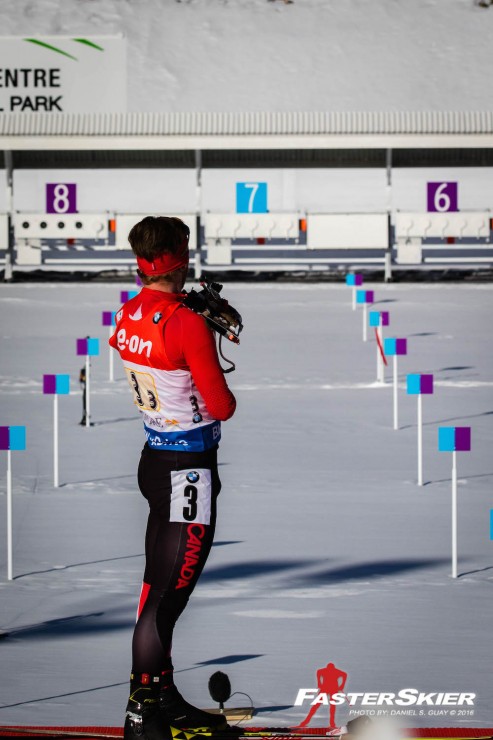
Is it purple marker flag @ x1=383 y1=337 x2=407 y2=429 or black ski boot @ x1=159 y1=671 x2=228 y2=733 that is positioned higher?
purple marker flag @ x1=383 y1=337 x2=407 y2=429

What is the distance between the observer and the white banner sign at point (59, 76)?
38781 mm

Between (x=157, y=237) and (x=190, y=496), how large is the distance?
79 cm

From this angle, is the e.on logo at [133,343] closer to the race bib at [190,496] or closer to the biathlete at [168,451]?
the biathlete at [168,451]

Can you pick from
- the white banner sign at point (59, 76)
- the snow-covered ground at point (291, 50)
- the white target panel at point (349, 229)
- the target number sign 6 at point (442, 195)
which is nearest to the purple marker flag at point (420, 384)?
the white target panel at point (349, 229)

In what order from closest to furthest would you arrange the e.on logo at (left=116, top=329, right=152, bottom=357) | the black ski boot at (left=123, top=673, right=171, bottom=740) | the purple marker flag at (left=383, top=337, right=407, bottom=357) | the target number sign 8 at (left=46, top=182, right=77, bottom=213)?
the black ski boot at (left=123, top=673, right=171, bottom=740) < the e.on logo at (left=116, top=329, right=152, bottom=357) < the purple marker flag at (left=383, top=337, right=407, bottom=357) < the target number sign 8 at (left=46, top=182, right=77, bottom=213)

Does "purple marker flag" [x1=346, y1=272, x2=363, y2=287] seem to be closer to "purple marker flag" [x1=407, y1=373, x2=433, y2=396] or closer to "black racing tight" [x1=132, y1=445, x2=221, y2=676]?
"purple marker flag" [x1=407, y1=373, x2=433, y2=396]

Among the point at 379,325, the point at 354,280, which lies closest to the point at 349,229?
the point at 354,280

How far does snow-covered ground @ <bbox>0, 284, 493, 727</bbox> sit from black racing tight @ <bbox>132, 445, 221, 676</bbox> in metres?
0.80

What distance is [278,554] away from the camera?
30.2ft

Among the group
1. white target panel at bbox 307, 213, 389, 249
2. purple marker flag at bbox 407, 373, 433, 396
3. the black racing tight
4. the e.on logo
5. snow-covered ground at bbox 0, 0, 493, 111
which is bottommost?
the black racing tight

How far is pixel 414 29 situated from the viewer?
91.8 metres

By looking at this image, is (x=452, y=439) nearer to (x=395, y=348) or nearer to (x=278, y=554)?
(x=278, y=554)

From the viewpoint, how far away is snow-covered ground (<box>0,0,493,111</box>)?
82.2m

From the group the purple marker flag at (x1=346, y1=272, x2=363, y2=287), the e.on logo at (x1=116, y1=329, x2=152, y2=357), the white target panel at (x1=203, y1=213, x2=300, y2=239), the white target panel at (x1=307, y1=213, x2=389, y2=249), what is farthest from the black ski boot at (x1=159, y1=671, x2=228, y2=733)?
the white target panel at (x1=203, y1=213, x2=300, y2=239)
